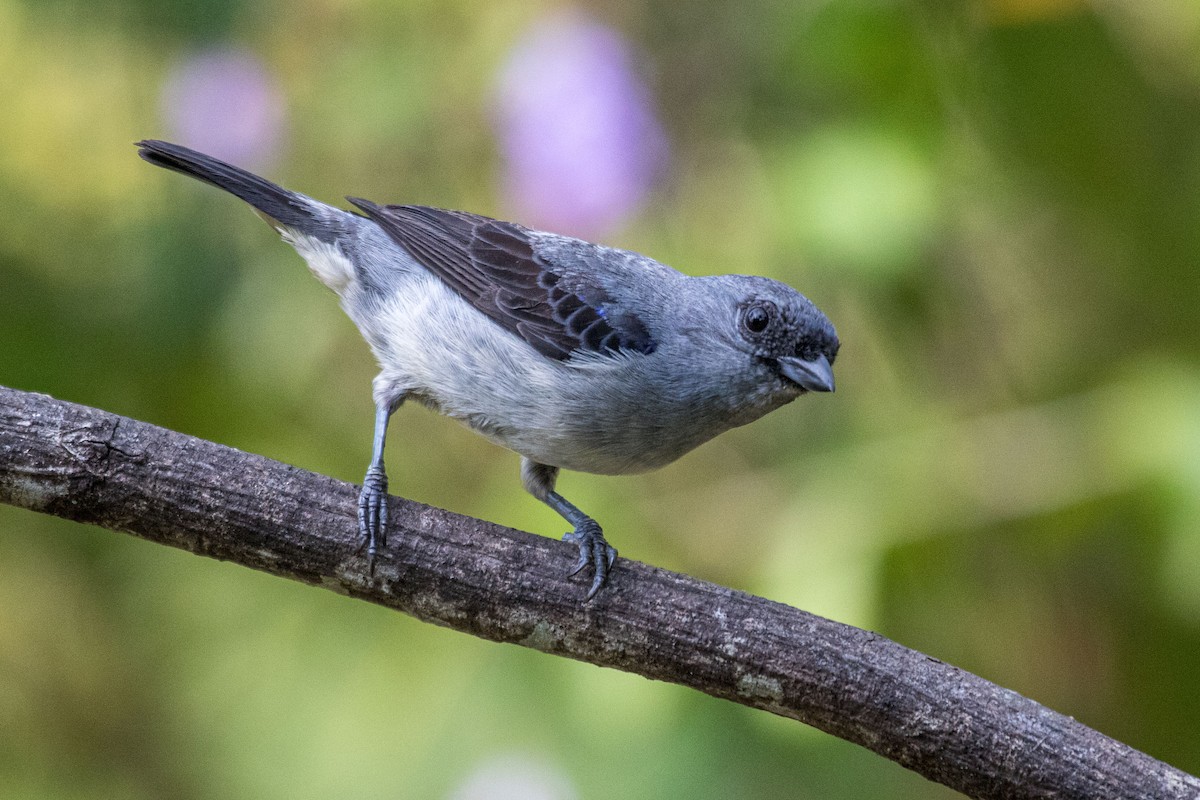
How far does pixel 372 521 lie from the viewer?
2.42m

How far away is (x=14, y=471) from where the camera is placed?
7.56 ft

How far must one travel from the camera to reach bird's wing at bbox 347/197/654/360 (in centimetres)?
304

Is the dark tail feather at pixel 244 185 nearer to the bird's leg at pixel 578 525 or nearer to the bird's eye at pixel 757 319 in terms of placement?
the bird's leg at pixel 578 525

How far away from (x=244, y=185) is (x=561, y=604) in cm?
167

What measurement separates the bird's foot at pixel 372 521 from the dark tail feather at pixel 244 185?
119cm

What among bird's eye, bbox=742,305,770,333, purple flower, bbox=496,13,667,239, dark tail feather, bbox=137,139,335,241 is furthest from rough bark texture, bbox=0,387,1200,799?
purple flower, bbox=496,13,667,239

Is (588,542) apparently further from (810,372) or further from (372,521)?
(810,372)

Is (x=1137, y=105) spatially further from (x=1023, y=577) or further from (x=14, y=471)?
(x=14, y=471)

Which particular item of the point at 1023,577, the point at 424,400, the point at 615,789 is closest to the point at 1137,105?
the point at 1023,577

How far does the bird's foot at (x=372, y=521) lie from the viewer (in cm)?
242

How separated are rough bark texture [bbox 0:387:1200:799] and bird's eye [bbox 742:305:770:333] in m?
0.77

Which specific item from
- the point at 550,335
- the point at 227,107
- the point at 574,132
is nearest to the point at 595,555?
the point at 550,335

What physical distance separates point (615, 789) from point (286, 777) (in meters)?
1.11

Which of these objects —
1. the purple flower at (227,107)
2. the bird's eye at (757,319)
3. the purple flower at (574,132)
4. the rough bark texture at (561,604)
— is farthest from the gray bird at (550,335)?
the purple flower at (227,107)
